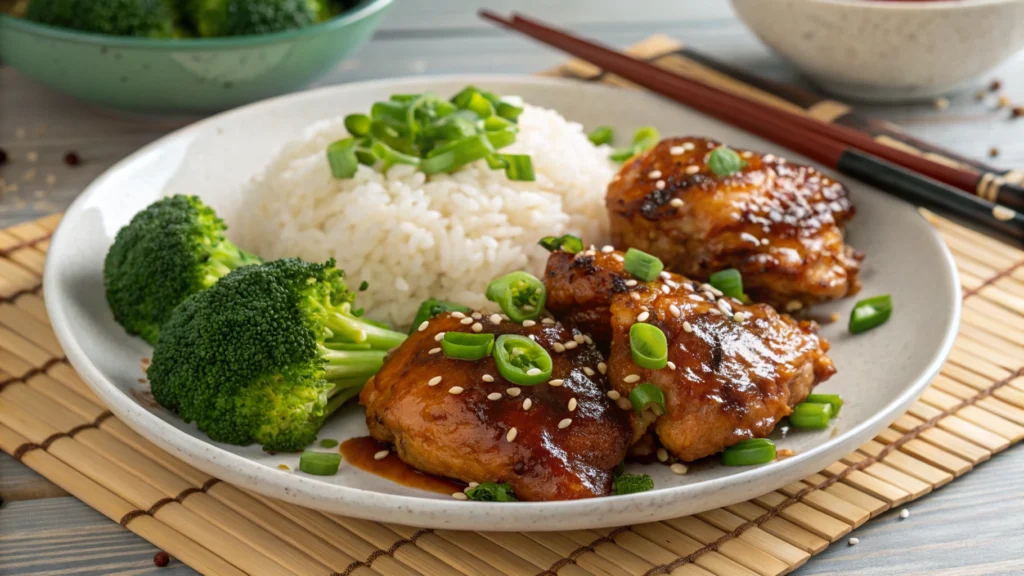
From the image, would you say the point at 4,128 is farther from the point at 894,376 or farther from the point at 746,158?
the point at 894,376

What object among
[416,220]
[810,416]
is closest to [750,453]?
[810,416]

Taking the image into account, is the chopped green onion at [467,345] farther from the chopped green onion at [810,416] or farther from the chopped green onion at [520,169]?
the chopped green onion at [520,169]

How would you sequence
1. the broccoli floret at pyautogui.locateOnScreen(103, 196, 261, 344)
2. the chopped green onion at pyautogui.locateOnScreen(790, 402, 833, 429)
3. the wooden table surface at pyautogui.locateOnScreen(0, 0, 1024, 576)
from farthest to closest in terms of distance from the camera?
1. the broccoli floret at pyautogui.locateOnScreen(103, 196, 261, 344)
2. the chopped green onion at pyautogui.locateOnScreen(790, 402, 833, 429)
3. the wooden table surface at pyautogui.locateOnScreen(0, 0, 1024, 576)

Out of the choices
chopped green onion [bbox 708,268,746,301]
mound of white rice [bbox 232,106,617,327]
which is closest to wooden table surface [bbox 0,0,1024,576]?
chopped green onion [bbox 708,268,746,301]

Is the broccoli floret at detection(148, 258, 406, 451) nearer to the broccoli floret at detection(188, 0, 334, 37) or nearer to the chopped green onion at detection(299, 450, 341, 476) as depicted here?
the chopped green onion at detection(299, 450, 341, 476)

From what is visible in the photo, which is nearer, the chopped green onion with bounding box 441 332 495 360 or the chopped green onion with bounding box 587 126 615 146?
the chopped green onion with bounding box 441 332 495 360

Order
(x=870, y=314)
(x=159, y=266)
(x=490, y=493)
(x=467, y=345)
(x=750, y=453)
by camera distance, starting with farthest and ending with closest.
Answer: (x=870, y=314) → (x=159, y=266) → (x=467, y=345) → (x=750, y=453) → (x=490, y=493)

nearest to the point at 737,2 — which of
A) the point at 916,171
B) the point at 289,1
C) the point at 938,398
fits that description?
the point at 916,171

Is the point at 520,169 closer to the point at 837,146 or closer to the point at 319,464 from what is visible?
the point at 837,146
